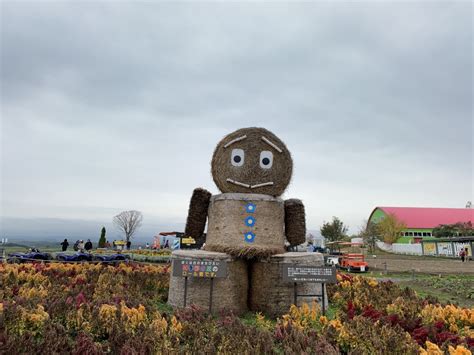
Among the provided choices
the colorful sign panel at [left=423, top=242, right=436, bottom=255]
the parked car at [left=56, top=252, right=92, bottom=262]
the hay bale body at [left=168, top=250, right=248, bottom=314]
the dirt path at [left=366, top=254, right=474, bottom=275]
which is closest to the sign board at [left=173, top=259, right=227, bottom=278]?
the hay bale body at [left=168, top=250, right=248, bottom=314]

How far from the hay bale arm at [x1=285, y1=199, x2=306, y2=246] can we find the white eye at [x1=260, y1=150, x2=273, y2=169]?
1.19 meters

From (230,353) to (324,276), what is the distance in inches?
152

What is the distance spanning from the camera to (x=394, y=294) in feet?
31.2

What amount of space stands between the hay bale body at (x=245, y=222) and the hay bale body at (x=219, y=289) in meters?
0.47

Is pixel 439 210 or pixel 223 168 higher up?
pixel 439 210

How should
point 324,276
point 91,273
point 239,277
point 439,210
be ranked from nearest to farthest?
1. point 324,276
2. point 239,277
3. point 91,273
4. point 439,210

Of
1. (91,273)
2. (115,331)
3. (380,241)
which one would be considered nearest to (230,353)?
(115,331)

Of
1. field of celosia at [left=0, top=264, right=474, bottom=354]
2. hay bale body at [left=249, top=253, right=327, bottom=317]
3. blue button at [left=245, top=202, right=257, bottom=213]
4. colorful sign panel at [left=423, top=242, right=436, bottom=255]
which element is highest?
blue button at [left=245, top=202, right=257, bottom=213]

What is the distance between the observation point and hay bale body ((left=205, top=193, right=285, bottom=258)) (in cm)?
864

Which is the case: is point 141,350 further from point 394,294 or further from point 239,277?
point 394,294

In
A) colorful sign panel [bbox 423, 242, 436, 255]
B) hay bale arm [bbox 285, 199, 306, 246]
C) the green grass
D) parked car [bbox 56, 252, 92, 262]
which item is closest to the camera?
hay bale arm [bbox 285, 199, 306, 246]

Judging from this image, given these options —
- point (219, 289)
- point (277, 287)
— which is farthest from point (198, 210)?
point (277, 287)

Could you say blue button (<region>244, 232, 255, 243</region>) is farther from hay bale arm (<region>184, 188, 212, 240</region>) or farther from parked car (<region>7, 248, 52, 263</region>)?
parked car (<region>7, 248, 52, 263</region>)

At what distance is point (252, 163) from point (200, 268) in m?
3.07
